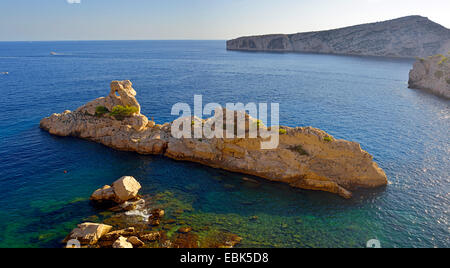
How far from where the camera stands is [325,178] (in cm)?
4256

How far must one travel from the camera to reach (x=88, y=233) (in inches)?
1169

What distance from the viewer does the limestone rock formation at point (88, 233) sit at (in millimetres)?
29266

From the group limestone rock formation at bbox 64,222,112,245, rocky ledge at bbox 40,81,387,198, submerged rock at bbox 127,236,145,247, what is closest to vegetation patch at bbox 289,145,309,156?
rocky ledge at bbox 40,81,387,198

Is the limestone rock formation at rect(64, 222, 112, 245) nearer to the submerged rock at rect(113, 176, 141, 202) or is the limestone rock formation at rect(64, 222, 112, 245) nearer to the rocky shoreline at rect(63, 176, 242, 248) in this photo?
the rocky shoreline at rect(63, 176, 242, 248)

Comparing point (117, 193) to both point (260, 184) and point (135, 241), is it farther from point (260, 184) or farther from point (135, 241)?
point (260, 184)

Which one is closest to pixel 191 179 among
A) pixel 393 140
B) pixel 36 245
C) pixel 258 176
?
pixel 258 176

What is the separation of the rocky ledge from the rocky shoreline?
1596 cm

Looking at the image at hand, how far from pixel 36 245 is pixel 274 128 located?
38.3 m

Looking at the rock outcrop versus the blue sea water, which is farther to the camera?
the rock outcrop

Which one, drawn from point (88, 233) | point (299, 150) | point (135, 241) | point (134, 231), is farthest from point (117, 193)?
point (299, 150)

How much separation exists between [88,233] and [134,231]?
5049 millimetres

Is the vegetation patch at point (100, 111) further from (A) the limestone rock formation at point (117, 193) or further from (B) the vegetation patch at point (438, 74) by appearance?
(B) the vegetation patch at point (438, 74)

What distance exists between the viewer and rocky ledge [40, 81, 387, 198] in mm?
42594
